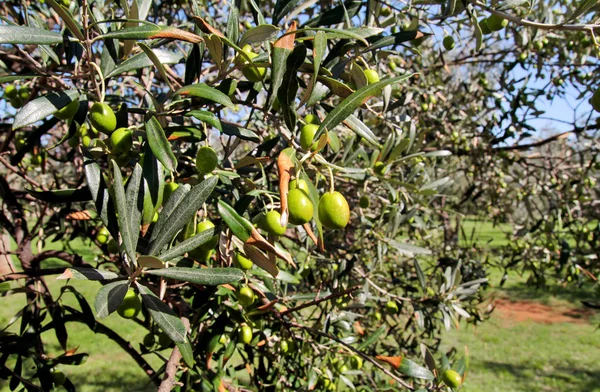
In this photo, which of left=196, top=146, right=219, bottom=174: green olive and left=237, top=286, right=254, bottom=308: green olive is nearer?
left=196, top=146, right=219, bottom=174: green olive

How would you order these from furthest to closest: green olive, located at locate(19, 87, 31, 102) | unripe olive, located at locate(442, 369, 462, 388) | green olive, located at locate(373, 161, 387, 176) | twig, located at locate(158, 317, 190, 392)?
green olive, located at locate(19, 87, 31, 102)
green olive, located at locate(373, 161, 387, 176)
unripe olive, located at locate(442, 369, 462, 388)
twig, located at locate(158, 317, 190, 392)

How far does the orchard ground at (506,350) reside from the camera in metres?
6.00

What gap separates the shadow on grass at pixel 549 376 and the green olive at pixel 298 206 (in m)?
6.53

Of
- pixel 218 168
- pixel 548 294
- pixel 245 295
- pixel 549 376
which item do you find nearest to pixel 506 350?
pixel 549 376

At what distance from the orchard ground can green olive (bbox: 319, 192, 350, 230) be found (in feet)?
12.4

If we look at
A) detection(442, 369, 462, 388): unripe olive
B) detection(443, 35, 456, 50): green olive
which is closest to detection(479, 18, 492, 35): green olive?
detection(443, 35, 456, 50): green olive

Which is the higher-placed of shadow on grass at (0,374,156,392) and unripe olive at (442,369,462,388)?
unripe olive at (442,369,462,388)

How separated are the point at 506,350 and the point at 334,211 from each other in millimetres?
8241

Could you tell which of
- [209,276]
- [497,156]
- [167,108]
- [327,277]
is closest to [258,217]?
[209,276]

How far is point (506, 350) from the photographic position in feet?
25.7

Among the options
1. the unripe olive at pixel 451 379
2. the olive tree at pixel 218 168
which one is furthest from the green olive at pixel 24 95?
the unripe olive at pixel 451 379

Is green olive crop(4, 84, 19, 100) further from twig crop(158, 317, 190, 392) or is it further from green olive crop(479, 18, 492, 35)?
green olive crop(479, 18, 492, 35)

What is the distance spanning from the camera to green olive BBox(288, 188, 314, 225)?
0.81 metres

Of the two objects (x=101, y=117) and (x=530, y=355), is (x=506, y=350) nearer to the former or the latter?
(x=530, y=355)
